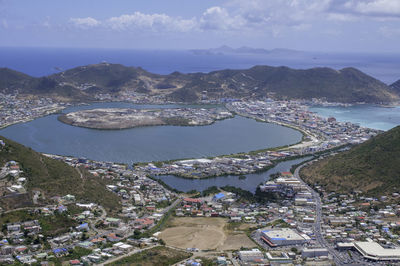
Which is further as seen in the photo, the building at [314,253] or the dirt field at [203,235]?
the dirt field at [203,235]

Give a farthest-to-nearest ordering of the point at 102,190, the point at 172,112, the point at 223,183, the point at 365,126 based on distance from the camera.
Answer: the point at 172,112 → the point at 365,126 → the point at 223,183 → the point at 102,190

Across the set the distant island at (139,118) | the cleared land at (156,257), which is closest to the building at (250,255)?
the cleared land at (156,257)

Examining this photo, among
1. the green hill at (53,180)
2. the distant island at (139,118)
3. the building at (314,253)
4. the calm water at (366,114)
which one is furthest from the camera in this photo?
the calm water at (366,114)

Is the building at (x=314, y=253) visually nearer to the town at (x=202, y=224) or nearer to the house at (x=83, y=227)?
the town at (x=202, y=224)

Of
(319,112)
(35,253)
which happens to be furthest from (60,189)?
(319,112)

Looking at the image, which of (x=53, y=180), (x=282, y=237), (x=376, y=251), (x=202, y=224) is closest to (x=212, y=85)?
(x=53, y=180)

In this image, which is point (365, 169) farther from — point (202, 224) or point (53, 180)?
point (53, 180)

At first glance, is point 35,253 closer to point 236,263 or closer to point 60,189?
point 60,189
